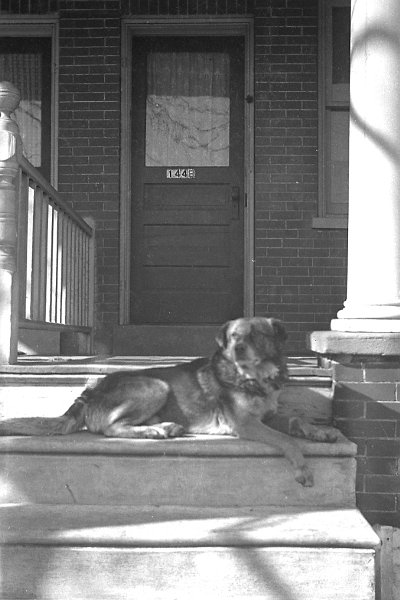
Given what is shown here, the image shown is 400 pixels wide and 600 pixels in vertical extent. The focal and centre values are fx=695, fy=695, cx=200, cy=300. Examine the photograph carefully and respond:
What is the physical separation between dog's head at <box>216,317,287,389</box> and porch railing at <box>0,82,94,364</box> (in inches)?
55.1

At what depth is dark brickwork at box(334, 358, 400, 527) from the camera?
3.69 meters

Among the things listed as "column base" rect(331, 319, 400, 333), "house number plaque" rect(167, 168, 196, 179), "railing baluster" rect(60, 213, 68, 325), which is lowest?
"column base" rect(331, 319, 400, 333)

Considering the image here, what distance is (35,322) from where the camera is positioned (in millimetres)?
4523

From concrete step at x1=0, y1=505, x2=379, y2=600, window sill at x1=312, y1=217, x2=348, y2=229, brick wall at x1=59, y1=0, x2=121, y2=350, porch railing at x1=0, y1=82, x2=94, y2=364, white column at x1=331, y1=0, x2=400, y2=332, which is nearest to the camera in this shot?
concrete step at x1=0, y1=505, x2=379, y2=600

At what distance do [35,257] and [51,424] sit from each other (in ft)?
4.66

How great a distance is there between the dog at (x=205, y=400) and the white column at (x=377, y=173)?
1.83 feet

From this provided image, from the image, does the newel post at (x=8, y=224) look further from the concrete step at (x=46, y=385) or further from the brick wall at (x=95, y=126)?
the brick wall at (x=95, y=126)

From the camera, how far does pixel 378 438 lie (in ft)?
12.1

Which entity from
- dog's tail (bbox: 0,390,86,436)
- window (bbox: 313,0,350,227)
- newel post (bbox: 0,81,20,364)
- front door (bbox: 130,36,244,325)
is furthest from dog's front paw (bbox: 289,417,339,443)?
window (bbox: 313,0,350,227)

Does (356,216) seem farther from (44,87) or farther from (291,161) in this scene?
(44,87)

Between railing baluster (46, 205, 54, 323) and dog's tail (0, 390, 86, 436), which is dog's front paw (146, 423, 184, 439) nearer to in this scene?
dog's tail (0, 390, 86, 436)

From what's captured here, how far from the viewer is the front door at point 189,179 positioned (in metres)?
6.66

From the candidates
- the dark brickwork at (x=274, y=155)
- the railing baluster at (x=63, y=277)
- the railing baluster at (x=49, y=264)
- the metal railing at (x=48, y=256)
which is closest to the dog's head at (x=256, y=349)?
the metal railing at (x=48, y=256)

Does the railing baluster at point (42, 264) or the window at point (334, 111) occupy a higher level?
the window at point (334, 111)
